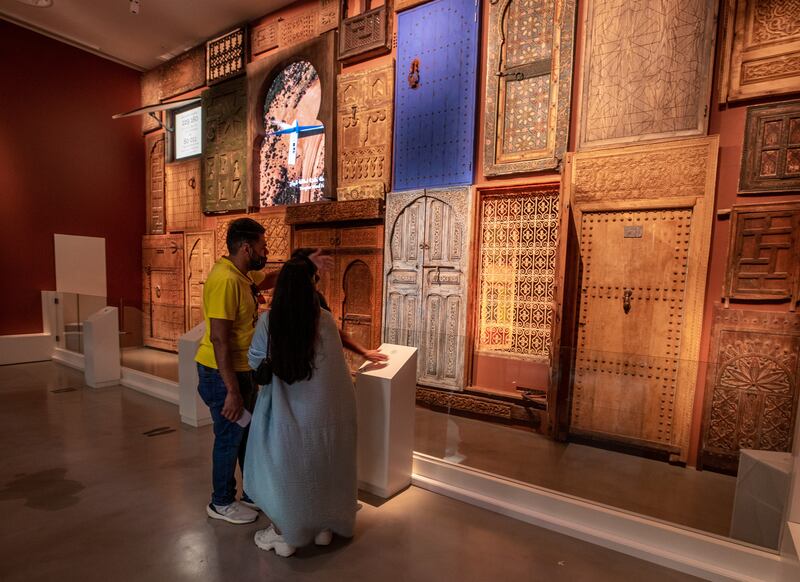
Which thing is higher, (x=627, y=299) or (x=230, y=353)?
(x=627, y=299)

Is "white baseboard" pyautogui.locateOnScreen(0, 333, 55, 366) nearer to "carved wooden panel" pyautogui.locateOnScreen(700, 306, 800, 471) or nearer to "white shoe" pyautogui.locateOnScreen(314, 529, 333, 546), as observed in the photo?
"white shoe" pyautogui.locateOnScreen(314, 529, 333, 546)

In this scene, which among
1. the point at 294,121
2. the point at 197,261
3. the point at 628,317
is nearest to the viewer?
the point at 628,317

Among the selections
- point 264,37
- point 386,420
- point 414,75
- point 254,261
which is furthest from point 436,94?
point 386,420

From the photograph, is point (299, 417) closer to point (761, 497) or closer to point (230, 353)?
point (230, 353)

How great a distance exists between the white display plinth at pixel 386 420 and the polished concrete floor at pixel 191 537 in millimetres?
152

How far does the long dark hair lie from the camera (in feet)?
6.45

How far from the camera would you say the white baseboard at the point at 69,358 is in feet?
20.9

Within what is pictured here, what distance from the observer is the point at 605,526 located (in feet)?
7.80

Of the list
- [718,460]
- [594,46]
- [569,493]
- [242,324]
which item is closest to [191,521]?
[242,324]

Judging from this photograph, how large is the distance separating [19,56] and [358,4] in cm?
606

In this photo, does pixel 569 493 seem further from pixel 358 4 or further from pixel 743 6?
pixel 358 4

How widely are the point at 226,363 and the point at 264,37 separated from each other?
6.49m

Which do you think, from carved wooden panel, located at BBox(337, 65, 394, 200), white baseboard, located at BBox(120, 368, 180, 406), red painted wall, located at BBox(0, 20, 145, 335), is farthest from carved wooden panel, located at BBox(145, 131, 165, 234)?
carved wooden panel, located at BBox(337, 65, 394, 200)

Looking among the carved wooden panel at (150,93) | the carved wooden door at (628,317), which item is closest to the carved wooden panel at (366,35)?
the carved wooden door at (628,317)
